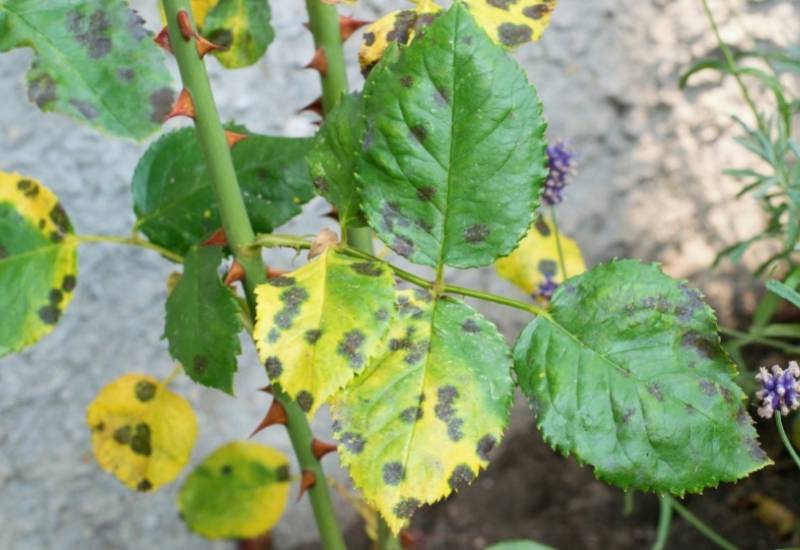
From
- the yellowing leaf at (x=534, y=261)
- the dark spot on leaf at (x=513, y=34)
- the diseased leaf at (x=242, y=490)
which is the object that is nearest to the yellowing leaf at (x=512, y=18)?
the dark spot on leaf at (x=513, y=34)

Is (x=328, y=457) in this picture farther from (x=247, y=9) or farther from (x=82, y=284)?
(x=247, y=9)

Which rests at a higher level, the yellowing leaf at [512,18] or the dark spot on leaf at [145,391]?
the yellowing leaf at [512,18]

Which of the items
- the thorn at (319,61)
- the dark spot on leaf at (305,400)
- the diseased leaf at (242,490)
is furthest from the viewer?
A: the diseased leaf at (242,490)

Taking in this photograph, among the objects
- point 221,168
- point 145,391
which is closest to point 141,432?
point 145,391

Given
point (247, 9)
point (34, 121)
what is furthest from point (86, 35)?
point (34, 121)

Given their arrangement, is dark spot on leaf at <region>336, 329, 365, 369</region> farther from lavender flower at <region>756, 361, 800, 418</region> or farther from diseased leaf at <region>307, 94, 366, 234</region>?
lavender flower at <region>756, 361, 800, 418</region>

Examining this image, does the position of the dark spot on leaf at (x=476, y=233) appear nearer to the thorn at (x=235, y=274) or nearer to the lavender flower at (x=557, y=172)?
the thorn at (x=235, y=274)
